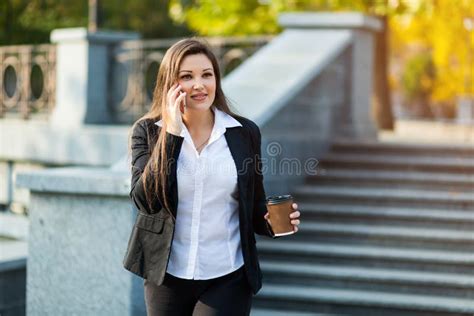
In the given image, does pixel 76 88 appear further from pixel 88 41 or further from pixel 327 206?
pixel 327 206

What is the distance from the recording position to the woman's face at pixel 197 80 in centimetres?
366

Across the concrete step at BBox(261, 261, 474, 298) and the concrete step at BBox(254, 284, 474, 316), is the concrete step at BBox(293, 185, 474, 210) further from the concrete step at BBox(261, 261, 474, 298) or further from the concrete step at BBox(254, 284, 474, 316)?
the concrete step at BBox(254, 284, 474, 316)

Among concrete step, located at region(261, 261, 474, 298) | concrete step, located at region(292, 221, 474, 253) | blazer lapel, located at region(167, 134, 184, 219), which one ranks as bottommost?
concrete step, located at region(261, 261, 474, 298)

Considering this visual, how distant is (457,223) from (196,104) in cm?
453

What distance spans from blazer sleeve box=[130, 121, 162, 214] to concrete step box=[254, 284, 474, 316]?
327 centimetres

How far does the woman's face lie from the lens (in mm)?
3656

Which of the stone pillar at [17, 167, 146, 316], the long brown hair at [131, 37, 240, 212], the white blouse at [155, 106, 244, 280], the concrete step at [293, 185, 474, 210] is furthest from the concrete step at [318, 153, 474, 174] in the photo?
the white blouse at [155, 106, 244, 280]

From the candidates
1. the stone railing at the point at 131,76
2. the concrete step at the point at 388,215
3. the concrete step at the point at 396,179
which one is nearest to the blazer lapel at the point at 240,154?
the concrete step at the point at 388,215

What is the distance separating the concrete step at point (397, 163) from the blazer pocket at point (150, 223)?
17.4 feet

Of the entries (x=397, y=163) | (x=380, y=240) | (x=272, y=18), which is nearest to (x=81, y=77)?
(x=397, y=163)

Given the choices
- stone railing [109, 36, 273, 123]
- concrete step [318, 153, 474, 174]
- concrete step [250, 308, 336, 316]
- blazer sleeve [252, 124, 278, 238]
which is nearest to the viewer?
blazer sleeve [252, 124, 278, 238]

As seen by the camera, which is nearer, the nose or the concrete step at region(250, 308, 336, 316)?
the nose

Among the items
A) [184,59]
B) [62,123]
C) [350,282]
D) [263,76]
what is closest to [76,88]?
[62,123]

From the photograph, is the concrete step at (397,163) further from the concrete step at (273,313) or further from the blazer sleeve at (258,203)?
the blazer sleeve at (258,203)
